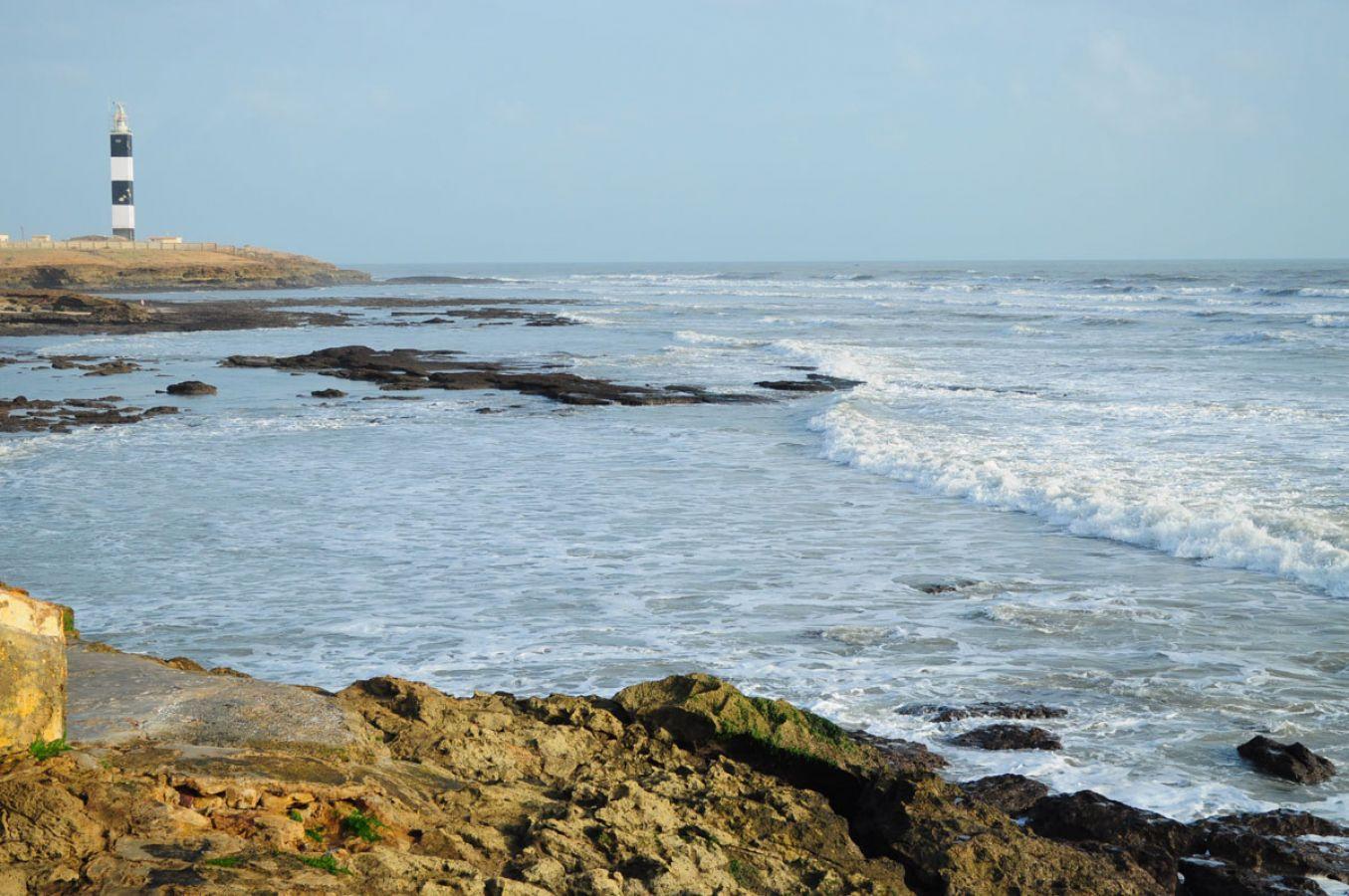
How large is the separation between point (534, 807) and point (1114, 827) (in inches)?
90.8

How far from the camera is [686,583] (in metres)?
9.45

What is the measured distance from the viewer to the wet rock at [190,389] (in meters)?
23.6

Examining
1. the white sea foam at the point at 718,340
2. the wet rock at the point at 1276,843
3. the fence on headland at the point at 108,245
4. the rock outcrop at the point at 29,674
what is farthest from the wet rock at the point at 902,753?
the fence on headland at the point at 108,245

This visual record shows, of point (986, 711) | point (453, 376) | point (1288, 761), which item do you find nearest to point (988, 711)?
point (986, 711)

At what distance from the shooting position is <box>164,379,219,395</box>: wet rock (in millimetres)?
23625

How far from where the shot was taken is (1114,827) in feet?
16.2

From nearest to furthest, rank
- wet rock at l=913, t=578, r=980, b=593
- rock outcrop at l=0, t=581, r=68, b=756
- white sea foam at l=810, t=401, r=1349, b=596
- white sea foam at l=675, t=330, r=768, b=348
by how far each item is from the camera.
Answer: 1. rock outcrop at l=0, t=581, r=68, b=756
2. wet rock at l=913, t=578, r=980, b=593
3. white sea foam at l=810, t=401, r=1349, b=596
4. white sea foam at l=675, t=330, r=768, b=348

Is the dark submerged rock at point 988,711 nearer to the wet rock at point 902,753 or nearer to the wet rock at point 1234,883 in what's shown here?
the wet rock at point 902,753

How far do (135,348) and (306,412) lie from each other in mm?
16515

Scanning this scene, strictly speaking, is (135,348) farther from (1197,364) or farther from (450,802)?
(450,802)

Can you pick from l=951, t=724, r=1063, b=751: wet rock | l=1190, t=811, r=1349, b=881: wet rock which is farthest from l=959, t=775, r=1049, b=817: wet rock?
l=1190, t=811, r=1349, b=881: wet rock

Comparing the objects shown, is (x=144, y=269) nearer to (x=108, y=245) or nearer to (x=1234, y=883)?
(x=108, y=245)

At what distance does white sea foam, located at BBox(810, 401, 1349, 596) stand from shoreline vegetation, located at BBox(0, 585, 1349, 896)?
17.4ft

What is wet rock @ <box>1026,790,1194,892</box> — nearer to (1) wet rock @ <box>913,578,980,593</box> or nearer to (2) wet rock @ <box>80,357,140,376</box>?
(1) wet rock @ <box>913,578,980,593</box>
